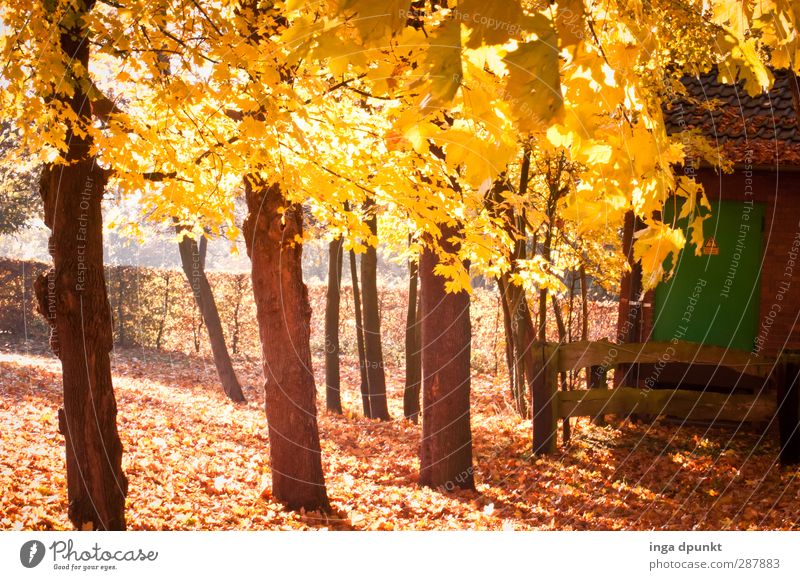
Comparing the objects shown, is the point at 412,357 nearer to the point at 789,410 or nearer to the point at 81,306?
the point at 789,410

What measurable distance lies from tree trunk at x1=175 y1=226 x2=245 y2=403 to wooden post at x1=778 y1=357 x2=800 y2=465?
11.0 metres

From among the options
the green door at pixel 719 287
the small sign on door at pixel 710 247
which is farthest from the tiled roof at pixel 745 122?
the small sign on door at pixel 710 247

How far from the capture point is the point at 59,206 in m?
6.04

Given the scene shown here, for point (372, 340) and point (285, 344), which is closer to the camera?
point (285, 344)

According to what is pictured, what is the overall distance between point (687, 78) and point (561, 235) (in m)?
3.37

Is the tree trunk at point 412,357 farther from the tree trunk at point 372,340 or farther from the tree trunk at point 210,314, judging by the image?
the tree trunk at point 210,314

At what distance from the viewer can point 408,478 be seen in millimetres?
10164

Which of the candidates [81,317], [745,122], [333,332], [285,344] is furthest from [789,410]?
[333,332]

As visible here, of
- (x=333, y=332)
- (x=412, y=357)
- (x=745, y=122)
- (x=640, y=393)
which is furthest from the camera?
(x=333, y=332)

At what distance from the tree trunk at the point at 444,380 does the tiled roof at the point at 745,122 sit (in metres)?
4.11

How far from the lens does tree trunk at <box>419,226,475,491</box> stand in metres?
9.17

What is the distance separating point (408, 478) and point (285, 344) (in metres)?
3.31

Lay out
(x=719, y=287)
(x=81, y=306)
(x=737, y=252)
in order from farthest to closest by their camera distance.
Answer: (x=719, y=287), (x=737, y=252), (x=81, y=306)

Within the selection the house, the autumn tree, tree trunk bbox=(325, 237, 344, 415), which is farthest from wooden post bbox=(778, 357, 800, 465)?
tree trunk bbox=(325, 237, 344, 415)
